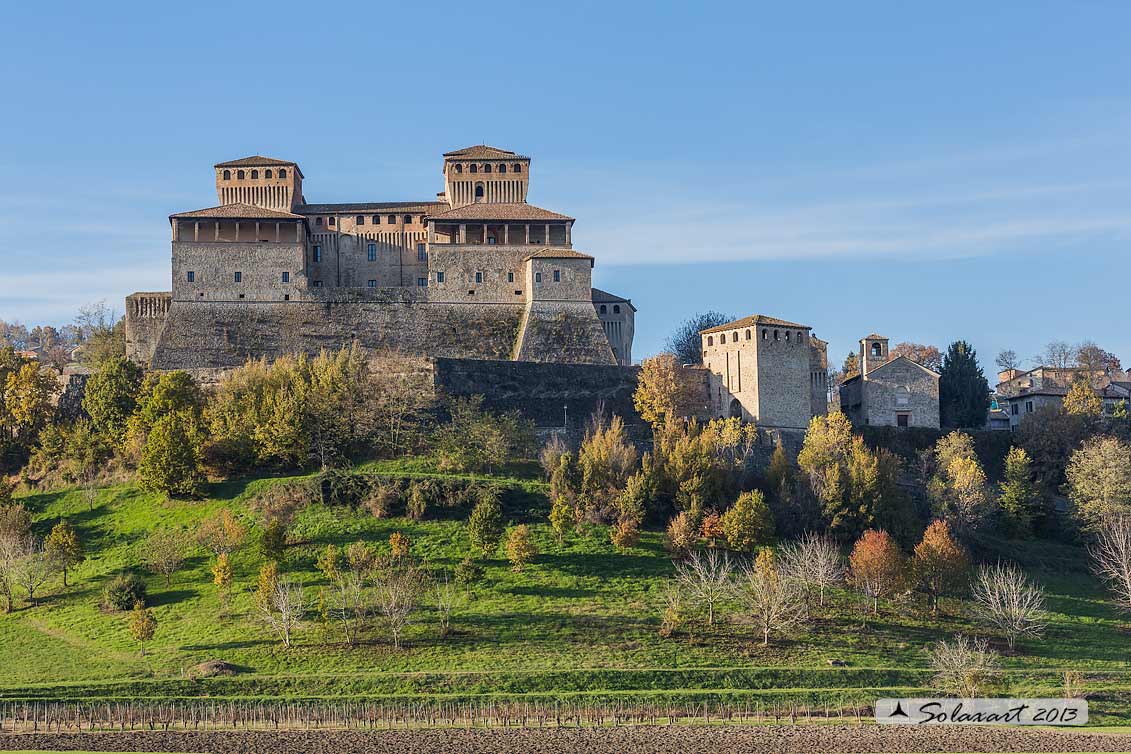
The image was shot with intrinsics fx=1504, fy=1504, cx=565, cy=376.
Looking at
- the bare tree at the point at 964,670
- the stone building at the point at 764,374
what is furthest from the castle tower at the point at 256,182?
the bare tree at the point at 964,670

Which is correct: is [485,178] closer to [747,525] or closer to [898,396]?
[898,396]

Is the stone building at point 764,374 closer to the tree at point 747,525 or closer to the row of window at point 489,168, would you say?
the tree at point 747,525

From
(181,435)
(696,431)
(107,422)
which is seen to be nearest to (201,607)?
(181,435)

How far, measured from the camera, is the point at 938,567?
2104 inches

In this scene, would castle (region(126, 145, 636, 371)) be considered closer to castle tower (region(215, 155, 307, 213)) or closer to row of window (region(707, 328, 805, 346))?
castle tower (region(215, 155, 307, 213))

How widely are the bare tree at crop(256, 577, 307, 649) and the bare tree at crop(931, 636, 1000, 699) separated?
19876mm

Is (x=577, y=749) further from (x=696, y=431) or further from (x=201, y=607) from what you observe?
(x=696, y=431)

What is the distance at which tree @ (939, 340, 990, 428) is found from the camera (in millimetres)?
77875

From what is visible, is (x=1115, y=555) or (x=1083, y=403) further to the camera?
(x=1083, y=403)

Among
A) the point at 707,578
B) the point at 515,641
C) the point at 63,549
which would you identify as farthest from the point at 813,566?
the point at 63,549

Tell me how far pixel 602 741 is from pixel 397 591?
11472 mm

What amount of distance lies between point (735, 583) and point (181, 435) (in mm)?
22871

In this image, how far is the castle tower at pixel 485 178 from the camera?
271ft

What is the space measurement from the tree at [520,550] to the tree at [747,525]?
7.23 metres
